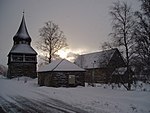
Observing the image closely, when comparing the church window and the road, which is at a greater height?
the church window

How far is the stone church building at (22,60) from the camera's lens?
53531 millimetres

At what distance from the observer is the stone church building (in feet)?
176

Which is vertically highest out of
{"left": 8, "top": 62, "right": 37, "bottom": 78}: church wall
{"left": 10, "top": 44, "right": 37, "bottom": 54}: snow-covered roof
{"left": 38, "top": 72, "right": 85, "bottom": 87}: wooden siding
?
{"left": 10, "top": 44, "right": 37, "bottom": 54}: snow-covered roof

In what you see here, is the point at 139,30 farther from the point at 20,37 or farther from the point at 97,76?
the point at 20,37

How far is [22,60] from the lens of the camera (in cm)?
5438

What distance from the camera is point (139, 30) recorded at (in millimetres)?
22047

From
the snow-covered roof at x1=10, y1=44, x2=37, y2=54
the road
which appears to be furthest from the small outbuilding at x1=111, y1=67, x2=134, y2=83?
the snow-covered roof at x1=10, y1=44, x2=37, y2=54

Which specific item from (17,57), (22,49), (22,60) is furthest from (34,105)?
(22,49)

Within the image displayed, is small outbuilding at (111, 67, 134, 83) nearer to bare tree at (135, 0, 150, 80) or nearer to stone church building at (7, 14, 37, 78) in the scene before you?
bare tree at (135, 0, 150, 80)

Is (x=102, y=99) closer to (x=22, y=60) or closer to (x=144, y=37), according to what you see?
(x=144, y=37)

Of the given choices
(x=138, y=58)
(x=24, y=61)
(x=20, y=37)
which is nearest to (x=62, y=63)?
(x=138, y=58)

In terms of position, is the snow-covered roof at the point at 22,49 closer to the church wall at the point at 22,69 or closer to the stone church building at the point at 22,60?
the stone church building at the point at 22,60

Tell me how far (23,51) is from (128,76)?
117 ft

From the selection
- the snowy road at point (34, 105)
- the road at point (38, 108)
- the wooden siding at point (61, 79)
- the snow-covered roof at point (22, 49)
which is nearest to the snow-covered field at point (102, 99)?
the snowy road at point (34, 105)
